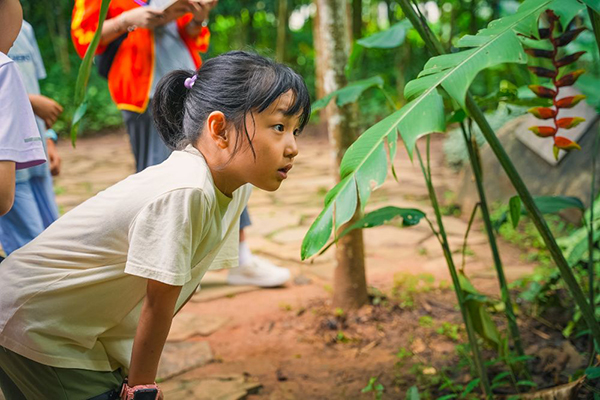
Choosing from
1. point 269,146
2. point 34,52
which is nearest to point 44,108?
point 34,52

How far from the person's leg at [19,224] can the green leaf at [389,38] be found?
1276 millimetres

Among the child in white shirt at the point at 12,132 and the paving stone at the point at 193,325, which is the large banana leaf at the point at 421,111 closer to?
the child in white shirt at the point at 12,132

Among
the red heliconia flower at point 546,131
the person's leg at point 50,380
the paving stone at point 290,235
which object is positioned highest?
the red heliconia flower at point 546,131

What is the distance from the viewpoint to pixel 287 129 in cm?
136

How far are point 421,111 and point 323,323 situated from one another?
1571 millimetres

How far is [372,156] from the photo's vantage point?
1227 mm

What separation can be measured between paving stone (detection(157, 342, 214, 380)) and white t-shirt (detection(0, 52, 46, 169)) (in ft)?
3.82

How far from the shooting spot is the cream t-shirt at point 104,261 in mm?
1229

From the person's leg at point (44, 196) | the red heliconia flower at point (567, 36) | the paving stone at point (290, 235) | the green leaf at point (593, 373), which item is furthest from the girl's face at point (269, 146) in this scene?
the paving stone at point (290, 235)

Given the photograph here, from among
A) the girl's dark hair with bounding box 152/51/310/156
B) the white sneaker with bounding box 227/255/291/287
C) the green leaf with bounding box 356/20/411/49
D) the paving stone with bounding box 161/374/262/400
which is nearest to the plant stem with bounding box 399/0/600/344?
the girl's dark hair with bounding box 152/51/310/156

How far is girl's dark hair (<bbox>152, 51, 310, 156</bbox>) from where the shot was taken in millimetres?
1322

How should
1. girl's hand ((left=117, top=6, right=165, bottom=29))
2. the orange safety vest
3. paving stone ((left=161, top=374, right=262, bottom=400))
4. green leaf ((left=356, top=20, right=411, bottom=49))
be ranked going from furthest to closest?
1. the orange safety vest
2. girl's hand ((left=117, top=6, right=165, bottom=29))
3. green leaf ((left=356, top=20, right=411, bottom=49))
4. paving stone ((left=161, top=374, right=262, bottom=400))

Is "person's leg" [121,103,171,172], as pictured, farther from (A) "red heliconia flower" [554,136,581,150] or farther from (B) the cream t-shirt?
(A) "red heliconia flower" [554,136,581,150]

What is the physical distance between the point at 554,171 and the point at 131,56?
9.18ft
